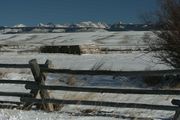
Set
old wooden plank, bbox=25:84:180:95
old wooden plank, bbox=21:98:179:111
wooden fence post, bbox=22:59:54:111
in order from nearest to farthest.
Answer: old wooden plank, bbox=21:98:179:111 < old wooden plank, bbox=25:84:180:95 < wooden fence post, bbox=22:59:54:111

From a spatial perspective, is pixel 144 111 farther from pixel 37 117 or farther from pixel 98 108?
pixel 37 117

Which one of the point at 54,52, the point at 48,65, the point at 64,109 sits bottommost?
the point at 54,52

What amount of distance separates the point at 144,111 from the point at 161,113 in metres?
0.46

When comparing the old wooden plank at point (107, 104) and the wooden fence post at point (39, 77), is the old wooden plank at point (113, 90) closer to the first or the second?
the wooden fence post at point (39, 77)

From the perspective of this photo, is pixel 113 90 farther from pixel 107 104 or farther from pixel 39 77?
pixel 39 77

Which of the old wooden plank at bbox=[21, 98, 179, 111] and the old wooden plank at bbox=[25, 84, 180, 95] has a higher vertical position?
the old wooden plank at bbox=[25, 84, 180, 95]

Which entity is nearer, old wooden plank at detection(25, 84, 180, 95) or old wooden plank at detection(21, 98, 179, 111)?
old wooden plank at detection(21, 98, 179, 111)

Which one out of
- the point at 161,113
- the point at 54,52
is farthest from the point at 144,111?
the point at 54,52

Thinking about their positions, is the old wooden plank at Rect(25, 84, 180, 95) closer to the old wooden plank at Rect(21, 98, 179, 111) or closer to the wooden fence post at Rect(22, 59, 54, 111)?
the wooden fence post at Rect(22, 59, 54, 111)

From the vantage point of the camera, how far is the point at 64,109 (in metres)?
11.5

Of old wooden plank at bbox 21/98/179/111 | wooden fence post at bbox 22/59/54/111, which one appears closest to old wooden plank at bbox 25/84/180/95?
wooden fence post at bbox 22/59/54/111

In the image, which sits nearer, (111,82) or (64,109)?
(64,109)

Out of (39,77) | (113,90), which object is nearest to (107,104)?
(113,90)

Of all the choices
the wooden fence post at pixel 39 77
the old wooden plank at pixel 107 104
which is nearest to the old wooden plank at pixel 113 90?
the wooden fence post at pixel 39 77
